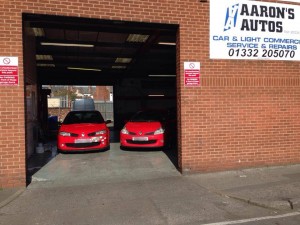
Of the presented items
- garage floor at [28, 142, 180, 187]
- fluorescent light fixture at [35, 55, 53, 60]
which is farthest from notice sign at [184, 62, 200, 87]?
fluorescent light fixture at [35, 55, 53, 60]

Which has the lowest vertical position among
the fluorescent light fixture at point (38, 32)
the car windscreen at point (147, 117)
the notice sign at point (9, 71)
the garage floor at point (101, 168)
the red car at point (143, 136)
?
the garage floor at point (101, 168)

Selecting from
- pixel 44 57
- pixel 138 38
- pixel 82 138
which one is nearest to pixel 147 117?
pixel 82 138

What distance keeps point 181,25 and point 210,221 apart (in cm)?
459

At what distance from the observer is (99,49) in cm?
1259

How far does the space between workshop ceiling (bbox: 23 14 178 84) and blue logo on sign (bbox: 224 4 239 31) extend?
1.28 meters

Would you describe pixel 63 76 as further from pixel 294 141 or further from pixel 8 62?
pixel 294 141

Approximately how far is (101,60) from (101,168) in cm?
774

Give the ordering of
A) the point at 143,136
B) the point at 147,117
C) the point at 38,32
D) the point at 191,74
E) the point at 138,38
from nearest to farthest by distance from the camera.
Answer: the point at 191,74
the point at 38,32
the point at 138,38
the point at 143,136
the point at 147,117

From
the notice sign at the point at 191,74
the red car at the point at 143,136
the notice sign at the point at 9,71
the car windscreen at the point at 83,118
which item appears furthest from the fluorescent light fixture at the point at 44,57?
the notice sign at the point at 191,74

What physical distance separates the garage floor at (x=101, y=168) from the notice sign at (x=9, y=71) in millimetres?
2291

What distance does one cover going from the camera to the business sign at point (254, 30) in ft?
25.8

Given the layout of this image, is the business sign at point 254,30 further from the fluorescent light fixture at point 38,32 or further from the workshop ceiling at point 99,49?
the fluorescent light fixture at point 38,32

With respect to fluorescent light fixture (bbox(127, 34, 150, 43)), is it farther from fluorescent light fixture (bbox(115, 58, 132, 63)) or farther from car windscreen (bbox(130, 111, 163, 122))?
fluorescent light fixture (bbox(115, 58, 132, 63))

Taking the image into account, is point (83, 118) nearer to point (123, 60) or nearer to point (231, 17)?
point (123, 60)
